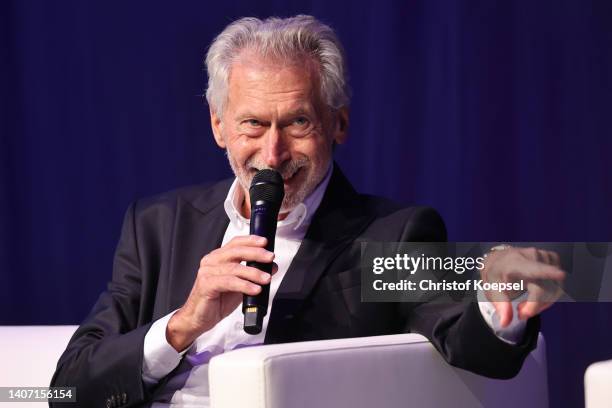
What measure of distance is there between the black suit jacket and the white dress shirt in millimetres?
27

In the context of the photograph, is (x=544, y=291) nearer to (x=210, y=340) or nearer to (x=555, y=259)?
(x=555, y=259)

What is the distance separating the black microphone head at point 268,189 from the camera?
1.95m

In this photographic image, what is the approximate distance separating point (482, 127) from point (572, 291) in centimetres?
128

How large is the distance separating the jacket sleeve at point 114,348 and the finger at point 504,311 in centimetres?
76

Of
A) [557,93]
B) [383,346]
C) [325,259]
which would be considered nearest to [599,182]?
[557,93]

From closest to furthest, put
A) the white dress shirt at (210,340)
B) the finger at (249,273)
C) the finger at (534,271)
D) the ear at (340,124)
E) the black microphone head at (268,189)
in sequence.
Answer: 1. the finger at (534,271)
2. the finger at (249,273)
3. the black microphone head at (268,189)
4. the white dress shirt at (210,340)
5. the ear at (340,124)

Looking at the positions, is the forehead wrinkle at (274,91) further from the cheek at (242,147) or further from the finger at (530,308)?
the finger at (530,308)

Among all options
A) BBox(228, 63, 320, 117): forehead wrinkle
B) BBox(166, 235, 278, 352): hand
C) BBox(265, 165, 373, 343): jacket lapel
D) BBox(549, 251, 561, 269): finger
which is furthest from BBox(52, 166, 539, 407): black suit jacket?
BBox(549, 251, 561, 269): finger

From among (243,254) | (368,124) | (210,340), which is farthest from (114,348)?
(368,124)

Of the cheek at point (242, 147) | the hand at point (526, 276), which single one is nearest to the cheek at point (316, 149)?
the cheek at point (242, 147)

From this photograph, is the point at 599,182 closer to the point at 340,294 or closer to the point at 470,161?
the point at 470,161

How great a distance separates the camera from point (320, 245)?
226 cm

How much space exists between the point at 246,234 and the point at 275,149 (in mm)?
212

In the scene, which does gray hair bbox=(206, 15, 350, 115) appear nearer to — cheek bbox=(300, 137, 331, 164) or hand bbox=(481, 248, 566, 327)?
cheek bbox=(300, 137, 331, 164)
